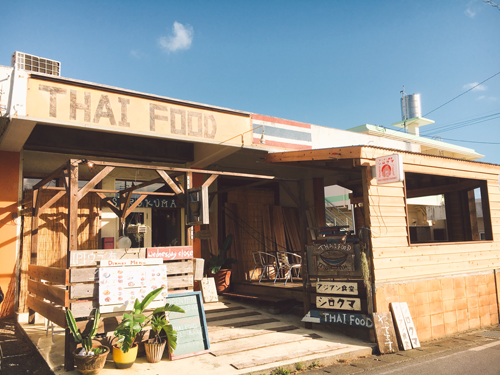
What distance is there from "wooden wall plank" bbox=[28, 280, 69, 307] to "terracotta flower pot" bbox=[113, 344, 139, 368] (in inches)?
37.4

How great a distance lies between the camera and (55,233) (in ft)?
29.3

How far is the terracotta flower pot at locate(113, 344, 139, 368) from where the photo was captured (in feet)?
17.5

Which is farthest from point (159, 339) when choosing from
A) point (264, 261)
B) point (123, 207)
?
point (264, 261)

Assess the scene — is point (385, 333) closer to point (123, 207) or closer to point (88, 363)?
point (88, 363)

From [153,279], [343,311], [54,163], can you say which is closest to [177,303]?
[153,279]

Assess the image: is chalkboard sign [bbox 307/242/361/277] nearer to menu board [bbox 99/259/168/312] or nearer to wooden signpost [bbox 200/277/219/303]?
wooden signpost [bbox 200/277/219/303]

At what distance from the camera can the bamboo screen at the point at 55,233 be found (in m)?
8.23

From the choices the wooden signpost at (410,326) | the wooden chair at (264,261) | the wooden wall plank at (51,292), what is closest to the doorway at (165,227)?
the wooden chair at (264,261)

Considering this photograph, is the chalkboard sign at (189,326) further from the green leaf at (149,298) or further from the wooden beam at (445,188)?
the wooden beam at (445,188)

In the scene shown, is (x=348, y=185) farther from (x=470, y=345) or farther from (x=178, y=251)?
(x=178, y=251)

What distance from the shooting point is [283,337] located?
6.96 meters

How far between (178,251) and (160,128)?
3189 mm

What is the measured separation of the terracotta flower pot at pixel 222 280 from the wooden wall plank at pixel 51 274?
14.5 ft

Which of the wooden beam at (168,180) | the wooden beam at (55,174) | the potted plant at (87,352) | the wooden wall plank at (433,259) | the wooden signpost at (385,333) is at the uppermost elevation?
the wooden beam at (55,174)
